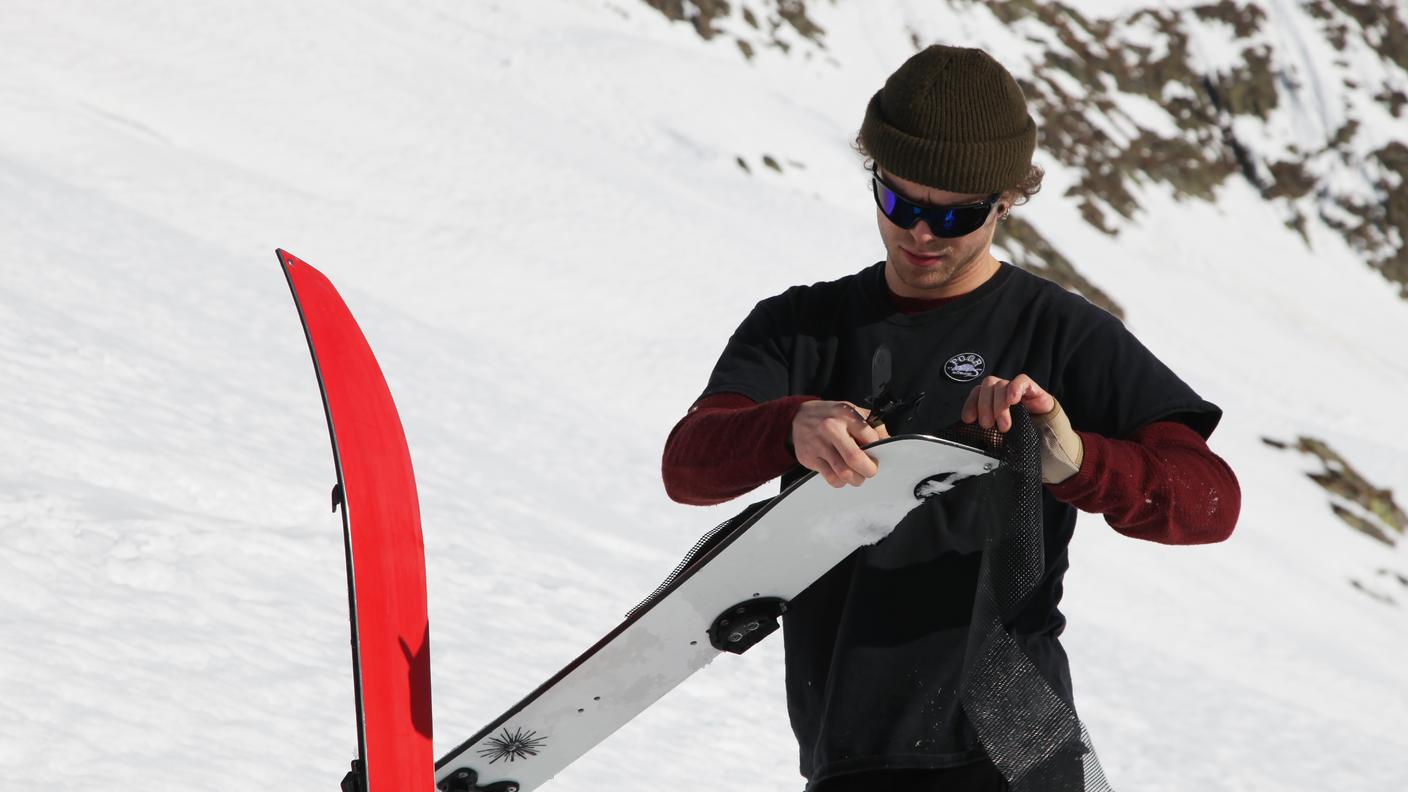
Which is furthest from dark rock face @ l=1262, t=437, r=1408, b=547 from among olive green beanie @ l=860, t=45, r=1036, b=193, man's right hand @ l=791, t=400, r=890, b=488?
man's right hand @ l=791, t=400, r=890, b=488

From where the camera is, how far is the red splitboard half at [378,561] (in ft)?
7.70

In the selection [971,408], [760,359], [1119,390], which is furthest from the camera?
[760,359]

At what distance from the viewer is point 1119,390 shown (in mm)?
1988

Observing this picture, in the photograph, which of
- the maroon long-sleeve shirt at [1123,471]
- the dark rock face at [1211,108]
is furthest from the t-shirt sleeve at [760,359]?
the dark rock face at [1211,108]

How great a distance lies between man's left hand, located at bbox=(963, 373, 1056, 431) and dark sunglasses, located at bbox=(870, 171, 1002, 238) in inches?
11.6

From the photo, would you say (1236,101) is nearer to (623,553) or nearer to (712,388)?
(623,553)

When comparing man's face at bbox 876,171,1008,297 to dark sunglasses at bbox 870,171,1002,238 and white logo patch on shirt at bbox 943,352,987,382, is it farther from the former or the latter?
white logo patch on shirt at bbox 943,352,987,382

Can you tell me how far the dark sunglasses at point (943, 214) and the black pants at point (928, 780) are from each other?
2.79 feet

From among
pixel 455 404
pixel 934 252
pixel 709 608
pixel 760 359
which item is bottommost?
pixel 455 404

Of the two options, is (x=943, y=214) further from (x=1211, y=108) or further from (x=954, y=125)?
(x=1211, y=108)

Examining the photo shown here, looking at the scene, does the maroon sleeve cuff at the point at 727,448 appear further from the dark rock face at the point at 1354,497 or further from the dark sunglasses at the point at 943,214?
the dark rock face at the point at 1354,497

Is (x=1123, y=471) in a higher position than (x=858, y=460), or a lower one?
lower

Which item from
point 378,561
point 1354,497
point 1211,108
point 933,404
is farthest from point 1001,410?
point 1211,108

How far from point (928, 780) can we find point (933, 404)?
607 millimetres
